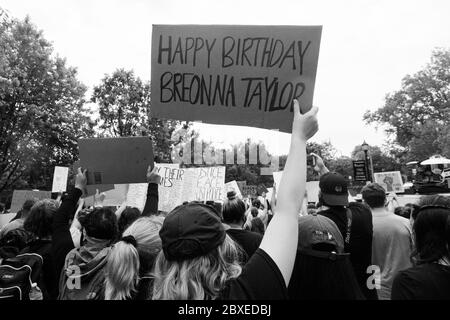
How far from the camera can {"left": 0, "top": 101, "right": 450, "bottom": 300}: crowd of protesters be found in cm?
162

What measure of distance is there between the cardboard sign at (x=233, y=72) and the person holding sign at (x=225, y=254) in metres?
0.80

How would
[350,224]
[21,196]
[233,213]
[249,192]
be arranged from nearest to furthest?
1. [350,224]
2. [233,213]
3. [21,196]
4. [249,192]

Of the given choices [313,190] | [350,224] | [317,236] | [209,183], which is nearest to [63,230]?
[317,236]

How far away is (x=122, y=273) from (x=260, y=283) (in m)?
1.10

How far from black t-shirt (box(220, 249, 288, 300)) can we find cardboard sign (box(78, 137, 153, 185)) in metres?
2.60

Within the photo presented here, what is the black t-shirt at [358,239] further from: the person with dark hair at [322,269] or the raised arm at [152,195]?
the raised arm at [152,195]

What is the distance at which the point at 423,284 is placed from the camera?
2.08 m

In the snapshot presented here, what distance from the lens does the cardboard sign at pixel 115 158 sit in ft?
12.8

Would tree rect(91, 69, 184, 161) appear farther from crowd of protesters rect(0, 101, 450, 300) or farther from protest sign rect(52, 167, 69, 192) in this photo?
crowd of protesters rect(0, 101, 450, 300)

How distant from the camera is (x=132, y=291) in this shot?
91.1 inches

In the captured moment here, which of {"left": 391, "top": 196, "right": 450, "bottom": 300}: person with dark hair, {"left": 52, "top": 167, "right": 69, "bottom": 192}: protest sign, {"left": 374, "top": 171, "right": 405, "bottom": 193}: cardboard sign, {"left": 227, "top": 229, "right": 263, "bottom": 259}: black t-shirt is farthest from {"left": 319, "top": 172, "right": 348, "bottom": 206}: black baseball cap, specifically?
{"left": 52, "top": 167, "right": 69, "bottom": 192}: protest sign

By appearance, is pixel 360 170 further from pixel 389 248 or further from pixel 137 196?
pixel 389 248

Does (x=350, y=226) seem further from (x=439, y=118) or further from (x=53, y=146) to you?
(x=439, y=118)
